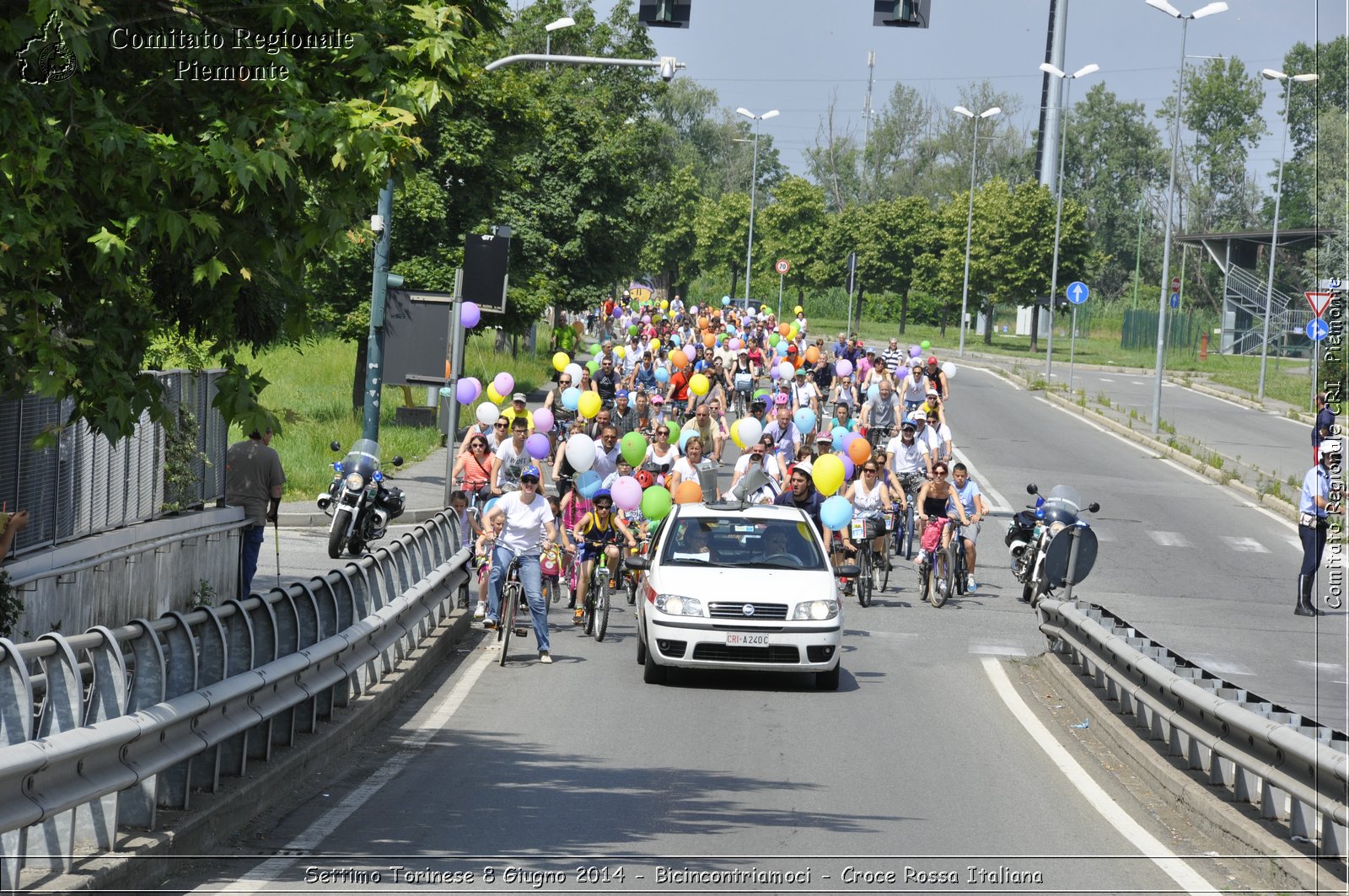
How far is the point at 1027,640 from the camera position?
17562 millimetres

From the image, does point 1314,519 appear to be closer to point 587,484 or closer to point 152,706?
point 587,484

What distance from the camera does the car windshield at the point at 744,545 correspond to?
1472 cm

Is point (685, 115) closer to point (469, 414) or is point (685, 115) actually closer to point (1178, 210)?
point (1178, 210)

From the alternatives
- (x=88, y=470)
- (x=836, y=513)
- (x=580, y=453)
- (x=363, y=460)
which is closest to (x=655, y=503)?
(x=580, y=453)

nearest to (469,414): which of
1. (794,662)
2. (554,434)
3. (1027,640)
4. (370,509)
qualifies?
(554,434)

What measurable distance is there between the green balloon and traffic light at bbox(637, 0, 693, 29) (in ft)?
22.3

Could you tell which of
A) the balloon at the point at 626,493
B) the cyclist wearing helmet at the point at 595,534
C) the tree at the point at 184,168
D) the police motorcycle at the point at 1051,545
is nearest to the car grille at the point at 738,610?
the police motorcycle at the point at 1051,545

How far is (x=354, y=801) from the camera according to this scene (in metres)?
9.12

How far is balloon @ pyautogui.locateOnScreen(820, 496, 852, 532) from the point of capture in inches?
747

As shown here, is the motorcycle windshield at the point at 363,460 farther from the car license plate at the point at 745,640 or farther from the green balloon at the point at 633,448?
the car license plate at the point at 745,640

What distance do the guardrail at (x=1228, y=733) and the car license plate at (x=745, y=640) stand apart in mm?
2585

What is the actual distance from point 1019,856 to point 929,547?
11.8m

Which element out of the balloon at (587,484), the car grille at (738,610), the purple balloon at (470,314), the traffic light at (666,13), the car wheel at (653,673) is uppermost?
the traffic light at (666,13)

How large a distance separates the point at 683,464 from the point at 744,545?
5.23m
